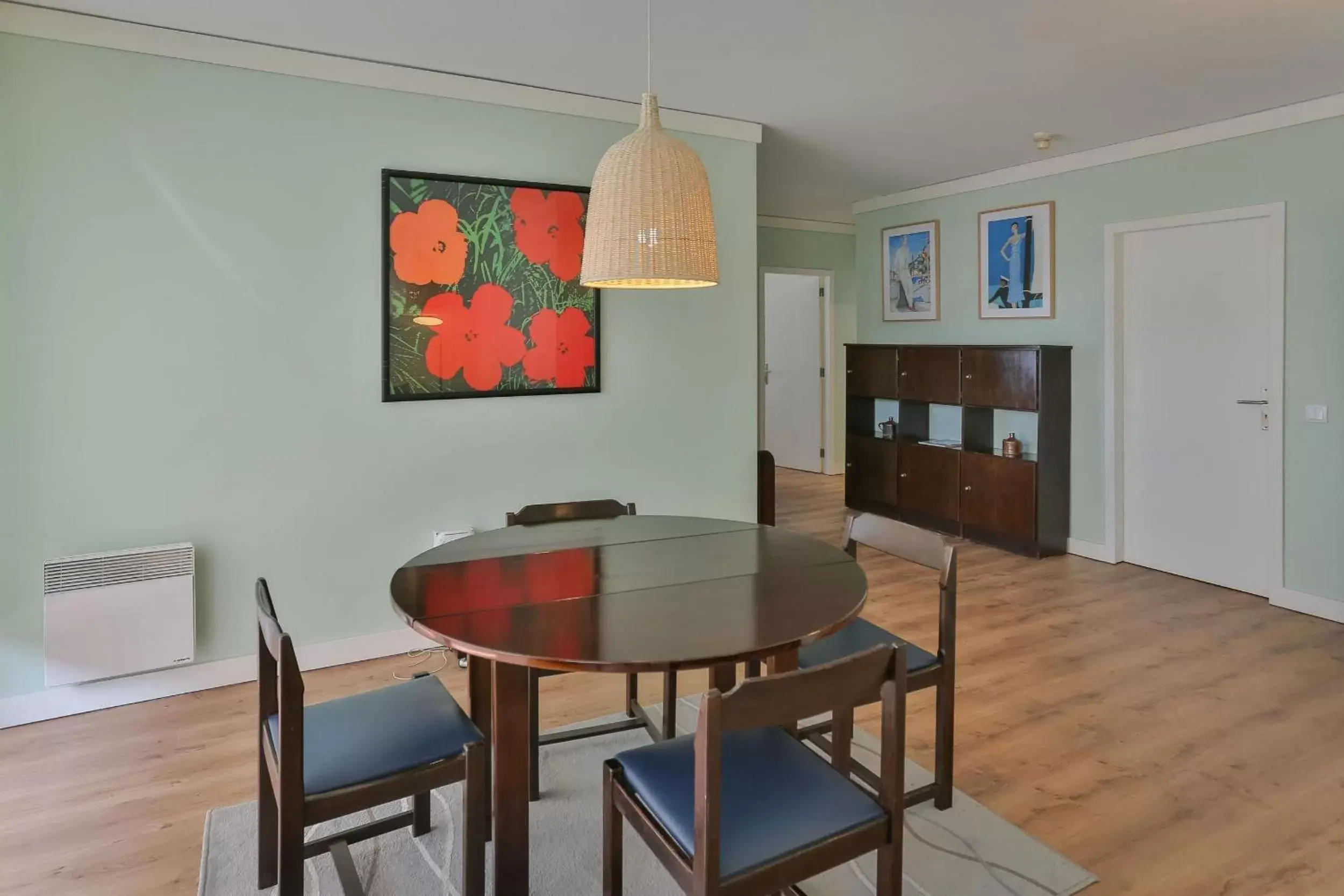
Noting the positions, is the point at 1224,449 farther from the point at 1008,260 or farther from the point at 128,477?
the point at 128,477

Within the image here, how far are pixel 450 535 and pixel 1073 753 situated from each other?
101 inches

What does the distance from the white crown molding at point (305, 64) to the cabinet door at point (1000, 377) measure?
2.46 meters

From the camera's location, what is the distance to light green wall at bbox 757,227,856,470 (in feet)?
25.1

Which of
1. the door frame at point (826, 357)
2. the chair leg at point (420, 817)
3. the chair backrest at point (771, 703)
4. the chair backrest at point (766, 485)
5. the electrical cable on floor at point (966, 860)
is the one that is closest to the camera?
the chair backrest at point (771, 703)

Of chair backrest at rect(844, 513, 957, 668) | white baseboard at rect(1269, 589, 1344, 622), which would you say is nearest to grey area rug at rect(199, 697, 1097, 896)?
chair backrest at rect(844, 513, 957, 668)

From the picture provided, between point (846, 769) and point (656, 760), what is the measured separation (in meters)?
0.78

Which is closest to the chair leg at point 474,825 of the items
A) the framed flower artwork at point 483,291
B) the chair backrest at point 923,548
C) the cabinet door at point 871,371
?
the chair backrest at point 923,548

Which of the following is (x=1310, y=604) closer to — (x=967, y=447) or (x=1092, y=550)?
(x=1092, y=550)

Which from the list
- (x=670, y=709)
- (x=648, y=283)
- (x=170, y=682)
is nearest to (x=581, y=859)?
(x=670, y=709)

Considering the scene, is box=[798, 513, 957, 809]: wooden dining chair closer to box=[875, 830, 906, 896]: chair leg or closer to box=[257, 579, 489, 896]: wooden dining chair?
box=[875, 830, 906, 896]: chair leg

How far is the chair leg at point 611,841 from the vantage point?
1725 millimetres

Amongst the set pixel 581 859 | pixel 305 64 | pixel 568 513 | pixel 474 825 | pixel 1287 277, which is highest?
pixel 305 64

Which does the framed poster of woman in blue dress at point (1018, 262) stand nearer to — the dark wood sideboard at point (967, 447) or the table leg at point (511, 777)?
the dark wood sideboard at point (967, 447)

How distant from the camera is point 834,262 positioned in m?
8.16
